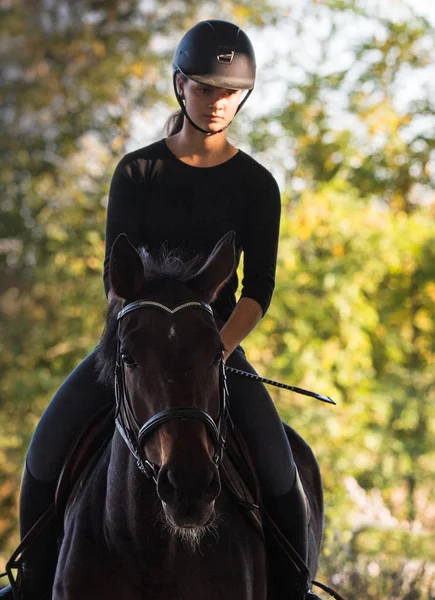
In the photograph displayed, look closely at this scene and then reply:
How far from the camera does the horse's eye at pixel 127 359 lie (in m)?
2.72

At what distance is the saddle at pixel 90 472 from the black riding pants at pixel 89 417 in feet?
0.17

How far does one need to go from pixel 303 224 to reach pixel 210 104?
763 cm

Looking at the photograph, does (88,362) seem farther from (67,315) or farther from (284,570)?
(67,315)

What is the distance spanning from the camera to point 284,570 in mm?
3459

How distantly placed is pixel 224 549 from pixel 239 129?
31.9 ft

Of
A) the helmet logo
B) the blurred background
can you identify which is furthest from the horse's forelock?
the blurred background

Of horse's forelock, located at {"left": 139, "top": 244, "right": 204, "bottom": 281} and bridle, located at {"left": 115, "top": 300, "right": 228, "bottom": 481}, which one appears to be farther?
horse's forelock, located at {"left": 139, "top": 244, "right": 204, "bottom": 281}

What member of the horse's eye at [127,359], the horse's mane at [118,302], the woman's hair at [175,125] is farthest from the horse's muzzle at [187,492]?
the woman's hair at [175,125]

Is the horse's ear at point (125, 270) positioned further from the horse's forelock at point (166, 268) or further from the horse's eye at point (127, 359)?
the horse's eye at point (127, 359)

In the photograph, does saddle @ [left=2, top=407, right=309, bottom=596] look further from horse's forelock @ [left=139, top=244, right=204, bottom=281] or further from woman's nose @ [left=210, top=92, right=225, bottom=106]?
woman's nose @ [left=210, top=92, right=225, bottom=106]

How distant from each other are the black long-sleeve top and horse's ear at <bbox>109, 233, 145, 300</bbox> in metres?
0.61

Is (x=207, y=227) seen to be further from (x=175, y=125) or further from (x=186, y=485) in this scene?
(x=186, y=485)

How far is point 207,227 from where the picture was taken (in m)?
3.56

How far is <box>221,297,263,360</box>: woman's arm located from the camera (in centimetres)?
329
